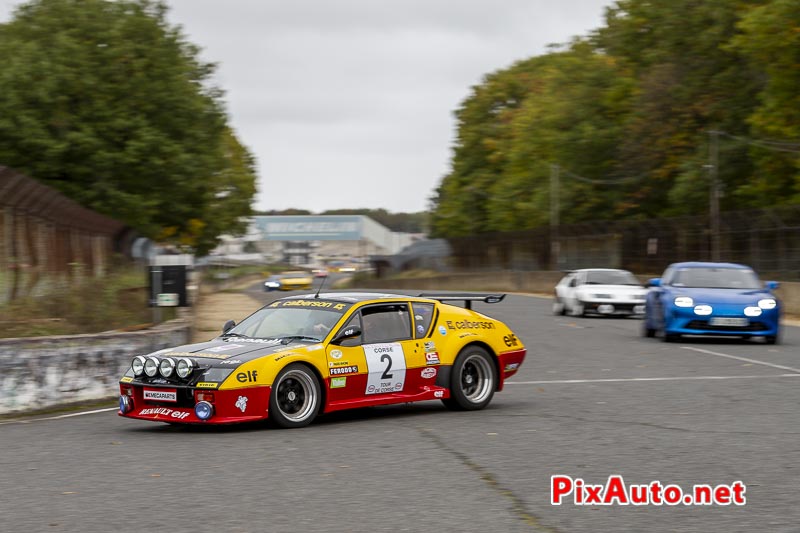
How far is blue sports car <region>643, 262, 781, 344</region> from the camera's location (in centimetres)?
2064

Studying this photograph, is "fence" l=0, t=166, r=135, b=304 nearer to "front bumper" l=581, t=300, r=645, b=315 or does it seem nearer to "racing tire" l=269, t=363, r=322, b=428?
"racing tire" l=269, t=363, r=322, b=428

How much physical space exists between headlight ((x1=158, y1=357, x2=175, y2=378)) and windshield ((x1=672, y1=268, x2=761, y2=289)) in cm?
1308

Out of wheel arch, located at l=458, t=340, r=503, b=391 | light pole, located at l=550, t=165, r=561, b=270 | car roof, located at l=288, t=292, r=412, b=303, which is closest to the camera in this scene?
car roof, located at l=288, t=292, r=412, b=303

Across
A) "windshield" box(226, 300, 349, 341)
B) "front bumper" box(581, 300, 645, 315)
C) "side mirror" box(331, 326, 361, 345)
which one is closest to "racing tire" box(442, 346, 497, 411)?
Result: "side mirror" box(331, 326, 361, 345)

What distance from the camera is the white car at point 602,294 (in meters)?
31.7

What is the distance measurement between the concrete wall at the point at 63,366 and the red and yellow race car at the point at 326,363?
2.11 meters

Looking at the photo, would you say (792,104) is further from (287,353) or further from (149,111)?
(287,353)

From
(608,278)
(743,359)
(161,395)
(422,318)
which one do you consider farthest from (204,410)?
(608,278)

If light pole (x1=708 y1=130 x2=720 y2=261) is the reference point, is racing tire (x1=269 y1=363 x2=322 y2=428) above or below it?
below

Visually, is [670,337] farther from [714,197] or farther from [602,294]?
[714,197]

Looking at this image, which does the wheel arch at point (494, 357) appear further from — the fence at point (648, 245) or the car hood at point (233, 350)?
the fence at point (648, 245)

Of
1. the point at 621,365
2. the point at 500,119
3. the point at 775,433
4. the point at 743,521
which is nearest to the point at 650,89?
the point at 500,119

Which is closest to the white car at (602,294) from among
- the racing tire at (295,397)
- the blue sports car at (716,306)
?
the blue sports car at (716,306)

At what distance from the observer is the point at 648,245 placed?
4825 cm
